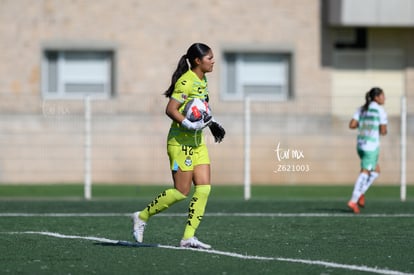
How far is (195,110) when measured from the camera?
1255 cm

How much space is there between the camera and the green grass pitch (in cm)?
1107

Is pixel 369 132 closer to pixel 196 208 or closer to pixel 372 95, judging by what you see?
pixel 372 95

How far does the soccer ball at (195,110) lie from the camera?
12508mm

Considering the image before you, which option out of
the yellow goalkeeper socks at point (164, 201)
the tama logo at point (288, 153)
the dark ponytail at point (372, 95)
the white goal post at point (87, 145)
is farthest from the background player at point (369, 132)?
the tama logo at point (288, 153)

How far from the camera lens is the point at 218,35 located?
32781mm

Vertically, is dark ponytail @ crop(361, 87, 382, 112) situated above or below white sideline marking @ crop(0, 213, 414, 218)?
above

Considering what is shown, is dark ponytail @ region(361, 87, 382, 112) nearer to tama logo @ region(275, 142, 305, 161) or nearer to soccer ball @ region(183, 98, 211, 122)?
soccer ball @ region(183, 98, 211, 122)

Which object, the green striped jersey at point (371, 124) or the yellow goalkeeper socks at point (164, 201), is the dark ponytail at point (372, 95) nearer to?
the green striped jersey at point (371, 124)

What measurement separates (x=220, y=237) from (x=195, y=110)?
2.12 metres

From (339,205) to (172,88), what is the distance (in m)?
8.63

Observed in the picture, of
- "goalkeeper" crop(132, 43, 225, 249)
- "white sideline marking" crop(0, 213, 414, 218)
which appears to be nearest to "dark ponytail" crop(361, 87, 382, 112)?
"white sideline marking" crop(0, 213, 414, 218)

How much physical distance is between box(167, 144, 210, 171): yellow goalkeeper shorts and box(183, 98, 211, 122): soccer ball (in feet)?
1.00

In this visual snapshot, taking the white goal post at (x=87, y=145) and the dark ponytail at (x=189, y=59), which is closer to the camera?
the dark ponytail at (x=189, y=59)

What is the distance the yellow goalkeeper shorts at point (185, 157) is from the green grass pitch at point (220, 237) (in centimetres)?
81
